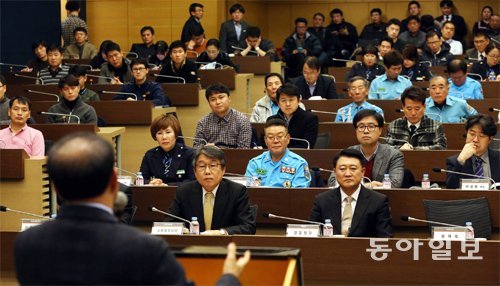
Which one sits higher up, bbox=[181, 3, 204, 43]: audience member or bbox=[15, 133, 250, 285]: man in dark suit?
bbox=[181, 3, 204, 43]: audience member

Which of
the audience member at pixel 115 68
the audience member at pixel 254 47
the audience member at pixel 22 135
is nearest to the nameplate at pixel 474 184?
the audience member at pixel 22 135

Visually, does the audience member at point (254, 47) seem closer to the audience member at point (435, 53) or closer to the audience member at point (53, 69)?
the audience member at point (435, 53)

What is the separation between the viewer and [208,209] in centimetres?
513

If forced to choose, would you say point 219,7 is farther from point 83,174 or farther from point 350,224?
point 83,174

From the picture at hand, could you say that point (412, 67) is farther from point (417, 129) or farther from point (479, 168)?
point (479, 168)

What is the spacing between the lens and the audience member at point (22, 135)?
22.3 feet

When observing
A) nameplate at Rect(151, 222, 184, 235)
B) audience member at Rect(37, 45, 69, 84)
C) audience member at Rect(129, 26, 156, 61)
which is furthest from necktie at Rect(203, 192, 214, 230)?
audience member at Rect(129, 26, 156, 61)

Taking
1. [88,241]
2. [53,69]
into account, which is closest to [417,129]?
[88,241]

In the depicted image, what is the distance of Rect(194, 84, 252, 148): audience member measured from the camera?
7.24 m

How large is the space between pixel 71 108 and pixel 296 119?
2.03m

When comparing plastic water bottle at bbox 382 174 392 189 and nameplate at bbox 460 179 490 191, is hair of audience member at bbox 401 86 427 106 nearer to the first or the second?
plastic water bottle at bbox 382 174 392 189

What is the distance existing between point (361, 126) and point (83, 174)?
3982mm

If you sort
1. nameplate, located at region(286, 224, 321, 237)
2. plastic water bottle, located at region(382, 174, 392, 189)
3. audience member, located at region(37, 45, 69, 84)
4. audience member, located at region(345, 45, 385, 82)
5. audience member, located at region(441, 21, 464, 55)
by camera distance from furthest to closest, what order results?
audience member, located at region(441, 21, 464, 55) < audience member, located at region(37, 45, 69, 84) < audience member, located at region(345, 45, 385, 82) < plastic water bottle, located at region(382, 174, 392, 189) < nameplate, located at region(286, 224, 321, 237)

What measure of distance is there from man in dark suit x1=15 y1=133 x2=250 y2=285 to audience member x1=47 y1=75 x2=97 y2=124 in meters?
5.75
